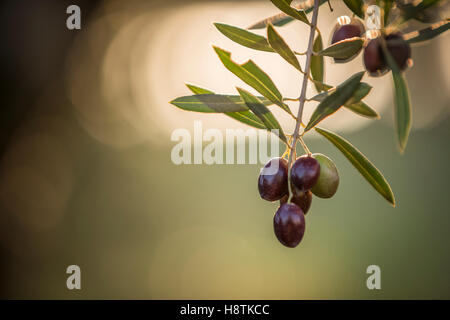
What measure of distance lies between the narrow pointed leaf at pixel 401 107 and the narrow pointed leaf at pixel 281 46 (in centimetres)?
15

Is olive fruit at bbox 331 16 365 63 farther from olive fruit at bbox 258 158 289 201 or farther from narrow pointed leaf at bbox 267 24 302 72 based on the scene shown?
olive fruit at bbox 258 158 289 201

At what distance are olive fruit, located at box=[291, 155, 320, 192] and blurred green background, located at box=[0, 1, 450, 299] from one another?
4.33 meters

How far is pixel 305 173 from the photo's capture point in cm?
59

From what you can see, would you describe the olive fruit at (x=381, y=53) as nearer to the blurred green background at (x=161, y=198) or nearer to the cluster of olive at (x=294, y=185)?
the cluster of olive at (x=294, y=185)

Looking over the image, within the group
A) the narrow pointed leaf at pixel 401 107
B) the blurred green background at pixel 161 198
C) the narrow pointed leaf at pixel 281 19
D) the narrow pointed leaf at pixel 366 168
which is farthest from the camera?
the blurred green background at pixel 161 198

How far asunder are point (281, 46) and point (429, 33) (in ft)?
0.77

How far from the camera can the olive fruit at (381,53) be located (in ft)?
1.86

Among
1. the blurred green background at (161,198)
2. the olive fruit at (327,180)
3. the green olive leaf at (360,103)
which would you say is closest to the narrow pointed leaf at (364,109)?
the green olive leaf at (360,103)

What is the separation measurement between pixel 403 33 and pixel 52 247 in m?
6.05

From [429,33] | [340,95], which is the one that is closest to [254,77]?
[340,95]

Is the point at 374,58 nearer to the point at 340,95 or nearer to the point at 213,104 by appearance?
the point at 340,95

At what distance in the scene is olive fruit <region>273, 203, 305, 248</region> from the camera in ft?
2.02

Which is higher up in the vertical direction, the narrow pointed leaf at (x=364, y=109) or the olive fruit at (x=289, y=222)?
the narrow pointed leaf at (x=364, y=109)

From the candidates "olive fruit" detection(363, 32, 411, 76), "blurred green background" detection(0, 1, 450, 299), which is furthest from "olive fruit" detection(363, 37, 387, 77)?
"blurred green background" detection(0, 1, 450, 299)
